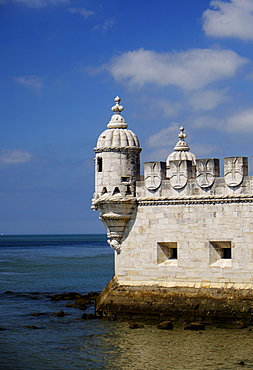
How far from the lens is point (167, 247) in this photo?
1012 inches

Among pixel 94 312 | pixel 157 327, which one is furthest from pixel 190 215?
pixel 94 312

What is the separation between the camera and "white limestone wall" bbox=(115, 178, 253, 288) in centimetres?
2402

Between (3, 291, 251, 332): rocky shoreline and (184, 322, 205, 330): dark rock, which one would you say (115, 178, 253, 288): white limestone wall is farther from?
(184, 322, 205, 330): dark rock

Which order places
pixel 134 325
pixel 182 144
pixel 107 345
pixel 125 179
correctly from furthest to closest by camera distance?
1. pixel 182 144
2. pixel 125 179
3. pixel 134 325
4. pixel 107 345

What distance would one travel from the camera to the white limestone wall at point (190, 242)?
24.0m

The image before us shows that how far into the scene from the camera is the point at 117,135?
26312mm

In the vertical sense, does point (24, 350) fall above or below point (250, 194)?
below

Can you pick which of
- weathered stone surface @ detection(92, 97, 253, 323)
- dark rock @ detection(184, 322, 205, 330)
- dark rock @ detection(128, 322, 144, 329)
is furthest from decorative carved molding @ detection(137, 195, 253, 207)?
dark rock @ detection(128, 322, 144, 329)

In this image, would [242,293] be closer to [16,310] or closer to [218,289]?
[218,289]

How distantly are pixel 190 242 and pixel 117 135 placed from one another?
459 cm

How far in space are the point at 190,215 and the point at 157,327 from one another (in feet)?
12.5

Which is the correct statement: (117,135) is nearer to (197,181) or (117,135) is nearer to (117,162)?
(117,162)

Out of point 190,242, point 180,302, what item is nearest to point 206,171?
point 190,242

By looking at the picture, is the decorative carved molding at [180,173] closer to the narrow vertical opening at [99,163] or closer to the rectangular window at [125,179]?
the rectangular window at [125,179]
